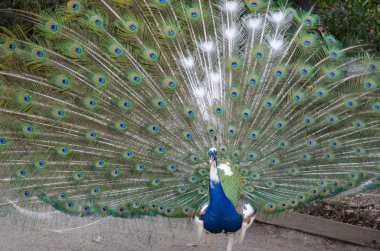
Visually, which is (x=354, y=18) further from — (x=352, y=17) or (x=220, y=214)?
(x=220, y=214)

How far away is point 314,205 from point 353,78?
1784mm

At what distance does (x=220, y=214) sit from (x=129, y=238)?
5.87 feet

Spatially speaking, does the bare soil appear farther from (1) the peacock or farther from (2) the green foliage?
(2) the green foliage

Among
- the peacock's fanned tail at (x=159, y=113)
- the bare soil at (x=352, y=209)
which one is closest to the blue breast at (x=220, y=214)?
the peacock's fanned tail at (x=159, y=113)

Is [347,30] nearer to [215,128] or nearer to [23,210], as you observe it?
[215,128]

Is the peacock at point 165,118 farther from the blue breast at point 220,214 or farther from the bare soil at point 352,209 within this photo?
the bare soil at point 352,209

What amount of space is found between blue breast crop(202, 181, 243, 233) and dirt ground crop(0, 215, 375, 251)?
101cm

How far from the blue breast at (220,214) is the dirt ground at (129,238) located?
101cm

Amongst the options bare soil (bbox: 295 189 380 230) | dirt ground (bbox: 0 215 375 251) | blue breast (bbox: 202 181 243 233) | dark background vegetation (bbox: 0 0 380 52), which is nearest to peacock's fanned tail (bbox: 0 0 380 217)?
blue breast (bbox: 202 181 243 233)

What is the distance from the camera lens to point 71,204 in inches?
170

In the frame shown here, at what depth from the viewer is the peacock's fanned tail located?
14.2ft

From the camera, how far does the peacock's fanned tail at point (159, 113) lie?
4328 millimetres

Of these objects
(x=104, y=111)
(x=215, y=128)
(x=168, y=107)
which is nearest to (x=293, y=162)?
(x=215, y=128)

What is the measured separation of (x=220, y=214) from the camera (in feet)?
13.7
